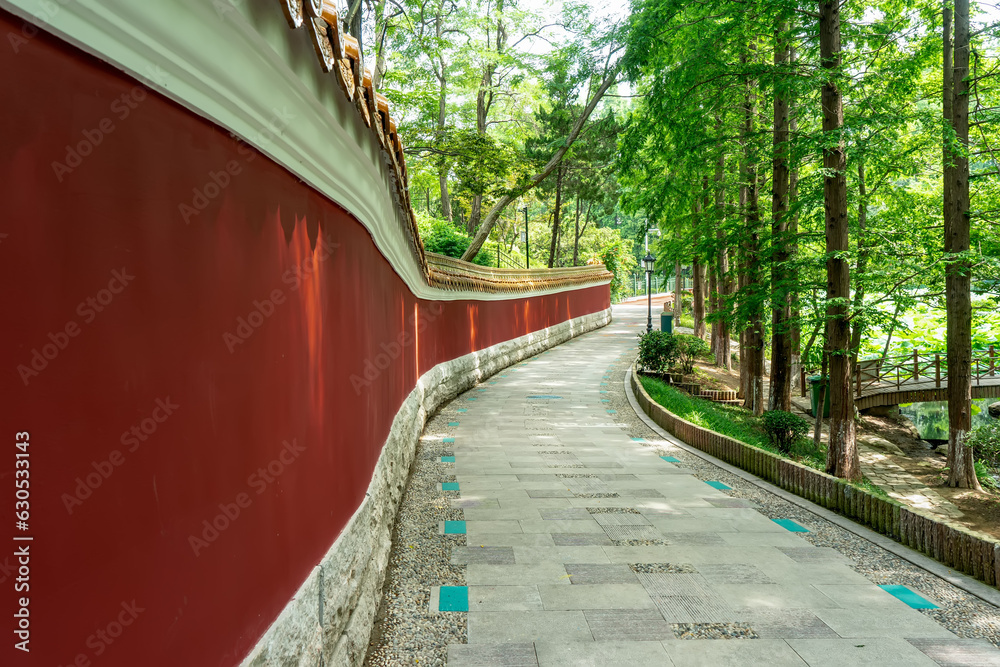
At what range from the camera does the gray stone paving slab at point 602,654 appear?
12.6 ft

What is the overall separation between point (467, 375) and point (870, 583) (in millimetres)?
10701

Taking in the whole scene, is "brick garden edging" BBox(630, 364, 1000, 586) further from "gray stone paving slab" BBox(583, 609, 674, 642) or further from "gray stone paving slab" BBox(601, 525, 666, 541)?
"gray stone paving slab" BBox(583, 609, 674, 642)

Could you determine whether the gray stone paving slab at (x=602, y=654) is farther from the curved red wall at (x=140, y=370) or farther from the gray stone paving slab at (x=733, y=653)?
the curved red wall at (x=140, y=370)

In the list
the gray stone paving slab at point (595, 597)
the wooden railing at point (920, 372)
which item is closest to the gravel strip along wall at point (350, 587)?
the gray stone paving slab at point (595, 597)

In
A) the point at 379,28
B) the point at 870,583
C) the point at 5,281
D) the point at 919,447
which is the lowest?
the point at 919,447

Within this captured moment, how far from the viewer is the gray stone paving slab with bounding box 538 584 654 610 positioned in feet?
15.0

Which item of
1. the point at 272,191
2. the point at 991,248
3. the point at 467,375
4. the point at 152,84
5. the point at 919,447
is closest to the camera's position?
the point at 152,84

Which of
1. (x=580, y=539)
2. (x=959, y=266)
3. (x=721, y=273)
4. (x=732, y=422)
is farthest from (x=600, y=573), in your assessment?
(x=721, y=273)

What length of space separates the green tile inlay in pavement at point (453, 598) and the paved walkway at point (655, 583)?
0.05 feet

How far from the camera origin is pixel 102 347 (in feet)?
4.50

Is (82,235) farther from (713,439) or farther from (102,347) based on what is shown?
(713,439)

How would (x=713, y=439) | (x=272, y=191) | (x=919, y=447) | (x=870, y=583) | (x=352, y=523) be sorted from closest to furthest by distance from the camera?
(x=272, y=191) < (x=352, y=523) < (x=870, y=583) < (x=713, y=439) < (x=919, y=447)

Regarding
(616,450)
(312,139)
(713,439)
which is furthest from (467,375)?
(312,139)

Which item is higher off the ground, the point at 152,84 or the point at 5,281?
the point at 152,84
